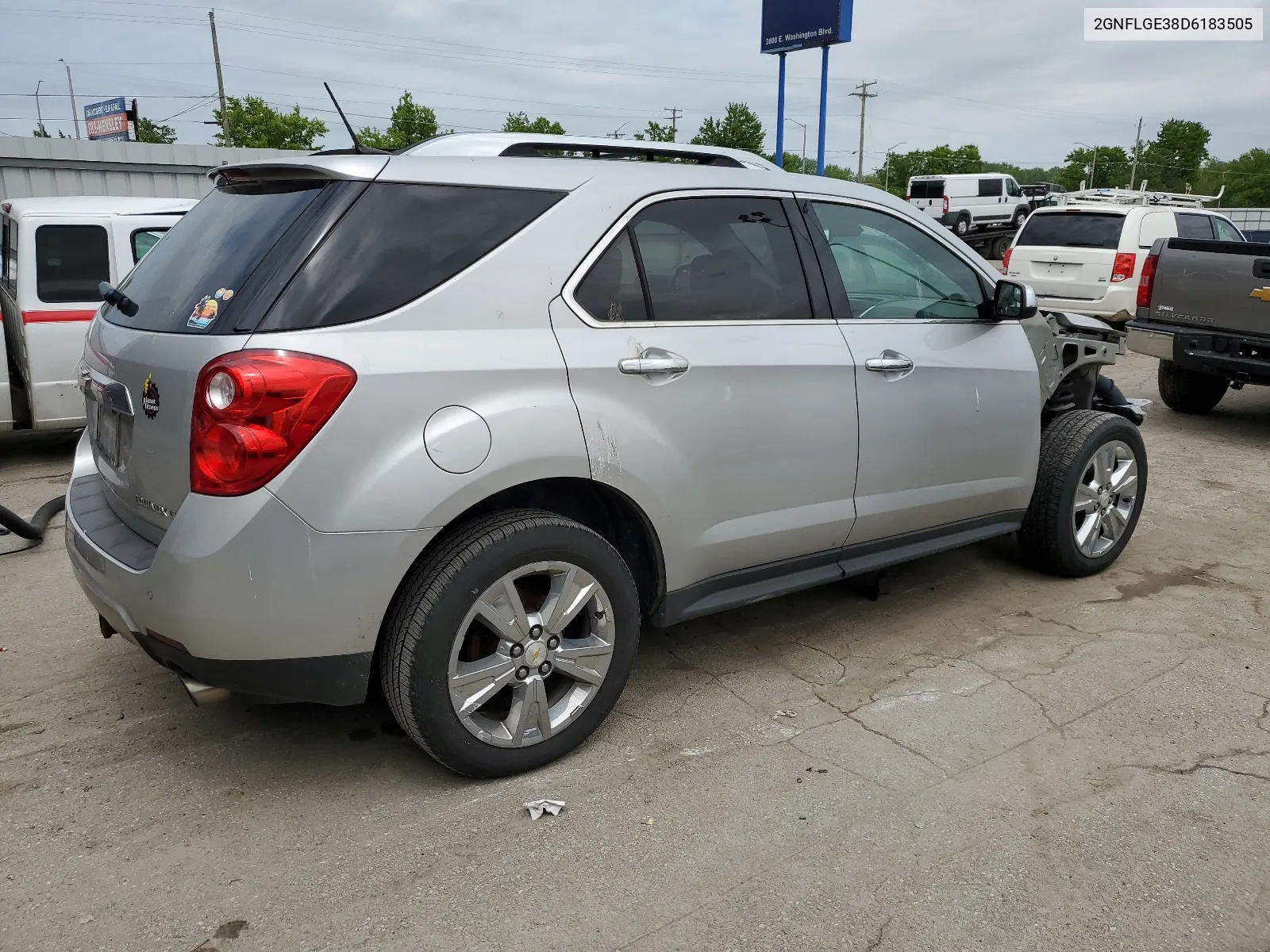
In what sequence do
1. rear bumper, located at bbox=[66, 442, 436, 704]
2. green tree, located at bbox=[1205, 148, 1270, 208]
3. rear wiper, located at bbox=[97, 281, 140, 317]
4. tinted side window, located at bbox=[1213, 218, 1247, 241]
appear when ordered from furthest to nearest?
green tree, located at bbox=[1205, 148, 1270, 208]
tinted side window, located at bbox=[1213, 218, 1247, 241]
rear wiper, located at bbox=[97, 281, 140, 317]
rear bumper, located at bbox=[66, 442, 436, 704]

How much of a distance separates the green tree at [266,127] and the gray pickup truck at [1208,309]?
187 feet

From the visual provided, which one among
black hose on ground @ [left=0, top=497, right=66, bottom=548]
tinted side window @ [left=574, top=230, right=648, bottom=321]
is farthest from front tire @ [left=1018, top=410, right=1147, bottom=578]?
black hose on ground @ [left=0, top=497, right=66, bottom=548]

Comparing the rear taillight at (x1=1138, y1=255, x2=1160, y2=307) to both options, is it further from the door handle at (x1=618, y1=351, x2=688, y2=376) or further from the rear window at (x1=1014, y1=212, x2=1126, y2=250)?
the door handle at (x1=618, y1=351, x2=688, y2=376)

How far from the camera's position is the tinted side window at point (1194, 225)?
1286 centimetres

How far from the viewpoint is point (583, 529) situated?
2.96 meters

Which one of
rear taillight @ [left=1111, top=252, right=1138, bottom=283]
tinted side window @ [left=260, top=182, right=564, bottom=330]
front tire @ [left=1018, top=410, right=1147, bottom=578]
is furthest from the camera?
rear taillight @ [left=1111, top=252, right=1138, bottom=283]

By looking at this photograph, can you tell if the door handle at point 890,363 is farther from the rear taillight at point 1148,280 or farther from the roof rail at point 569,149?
the rear taillight at point 1148,280

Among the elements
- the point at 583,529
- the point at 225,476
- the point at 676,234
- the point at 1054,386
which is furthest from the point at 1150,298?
the point at 225,476

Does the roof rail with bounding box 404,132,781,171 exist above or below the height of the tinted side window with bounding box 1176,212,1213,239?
above

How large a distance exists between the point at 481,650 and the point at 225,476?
87cm

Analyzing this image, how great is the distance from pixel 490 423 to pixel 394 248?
55 centimetres

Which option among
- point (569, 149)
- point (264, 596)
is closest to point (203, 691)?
point (264, 596)

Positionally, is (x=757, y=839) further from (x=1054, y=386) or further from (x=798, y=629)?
(x=1054, y=386)

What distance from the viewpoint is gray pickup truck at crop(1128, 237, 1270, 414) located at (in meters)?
7.55
